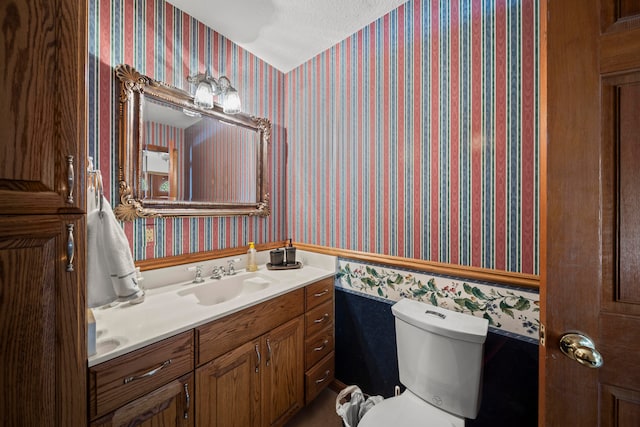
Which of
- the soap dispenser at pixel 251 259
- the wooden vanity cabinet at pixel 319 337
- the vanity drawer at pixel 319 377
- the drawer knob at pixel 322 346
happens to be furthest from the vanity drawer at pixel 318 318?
the soap dispenser at pixel 251 259

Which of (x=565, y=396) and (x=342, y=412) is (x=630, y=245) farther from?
(x=342, y=412)

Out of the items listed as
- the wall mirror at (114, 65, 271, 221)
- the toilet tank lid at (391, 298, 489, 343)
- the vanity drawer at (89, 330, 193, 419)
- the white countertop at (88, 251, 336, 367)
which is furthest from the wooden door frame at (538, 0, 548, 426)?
the wall mirror at (114, 65, 271, 221)

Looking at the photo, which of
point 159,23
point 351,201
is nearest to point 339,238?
point 351,201

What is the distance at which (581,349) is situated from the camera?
0.64 m

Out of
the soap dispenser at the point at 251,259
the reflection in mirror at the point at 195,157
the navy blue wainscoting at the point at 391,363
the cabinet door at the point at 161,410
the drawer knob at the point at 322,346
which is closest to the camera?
the cabinet door at the point at 161,410

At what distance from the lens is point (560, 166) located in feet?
2.20

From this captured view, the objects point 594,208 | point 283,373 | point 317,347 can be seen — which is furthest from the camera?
point 317,347

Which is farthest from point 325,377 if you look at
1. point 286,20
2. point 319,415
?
point 286,20

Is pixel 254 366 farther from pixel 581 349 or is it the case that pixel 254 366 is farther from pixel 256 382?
pixel 581 349

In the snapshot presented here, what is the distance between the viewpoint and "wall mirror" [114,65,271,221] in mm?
1323

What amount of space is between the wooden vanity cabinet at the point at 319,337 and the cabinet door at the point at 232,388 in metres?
0.38

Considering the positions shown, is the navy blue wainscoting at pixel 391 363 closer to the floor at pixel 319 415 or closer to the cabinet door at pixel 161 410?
the floor at pixel 319 415

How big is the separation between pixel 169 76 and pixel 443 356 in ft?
6.71

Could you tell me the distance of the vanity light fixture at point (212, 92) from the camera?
1.53 metres
